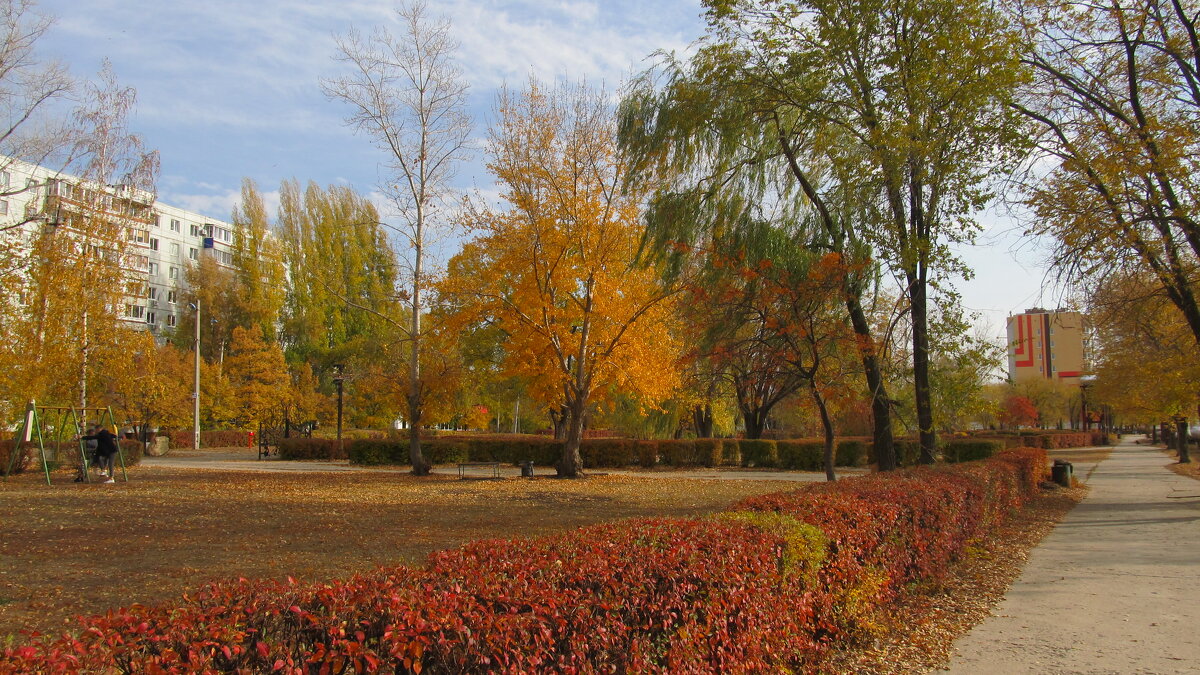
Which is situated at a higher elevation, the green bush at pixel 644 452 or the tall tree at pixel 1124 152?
the tall tree at pixel 1124 152

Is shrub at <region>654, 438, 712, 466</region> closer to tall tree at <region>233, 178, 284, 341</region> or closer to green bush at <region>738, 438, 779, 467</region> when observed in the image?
green bush at <region>738, 438, 779, 467</region>

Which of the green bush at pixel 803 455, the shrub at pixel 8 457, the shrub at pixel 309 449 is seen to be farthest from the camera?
the shrub at pixel 309 449

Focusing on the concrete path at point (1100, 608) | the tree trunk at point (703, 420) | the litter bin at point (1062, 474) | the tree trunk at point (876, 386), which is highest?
the tree trunk at point (876, 386)

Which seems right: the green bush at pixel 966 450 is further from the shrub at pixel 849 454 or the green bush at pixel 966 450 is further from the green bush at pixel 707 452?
the green bush at pixel 707 452

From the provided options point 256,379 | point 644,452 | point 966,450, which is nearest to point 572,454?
point 644,452

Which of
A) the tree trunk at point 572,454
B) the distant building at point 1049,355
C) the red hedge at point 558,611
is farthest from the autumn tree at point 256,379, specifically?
the distant building at point 1049,355

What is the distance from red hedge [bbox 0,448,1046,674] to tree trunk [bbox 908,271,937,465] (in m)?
7.96

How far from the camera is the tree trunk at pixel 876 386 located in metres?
13.3

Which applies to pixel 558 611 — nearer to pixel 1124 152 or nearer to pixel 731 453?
pixel 1124 152

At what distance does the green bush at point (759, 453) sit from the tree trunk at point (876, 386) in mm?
14772

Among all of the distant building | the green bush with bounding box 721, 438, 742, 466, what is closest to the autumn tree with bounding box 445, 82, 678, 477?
the green bush with bounding box 721, 438, 742, 466

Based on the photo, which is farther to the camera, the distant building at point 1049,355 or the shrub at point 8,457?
the distant building at point 1049,355

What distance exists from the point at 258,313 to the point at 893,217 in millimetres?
42970

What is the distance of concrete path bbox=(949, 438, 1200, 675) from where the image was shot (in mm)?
5348
